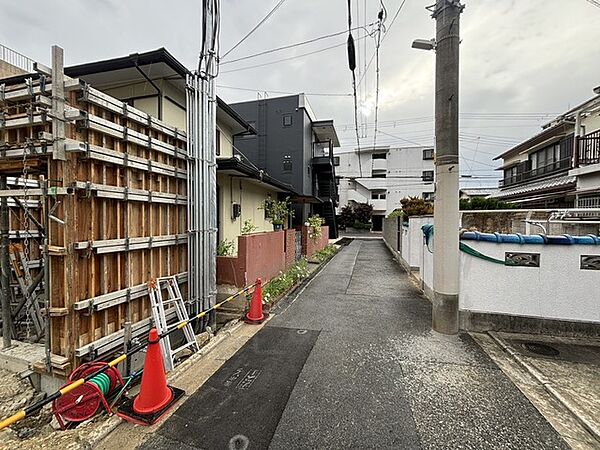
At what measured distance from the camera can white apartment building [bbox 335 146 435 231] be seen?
111 ft

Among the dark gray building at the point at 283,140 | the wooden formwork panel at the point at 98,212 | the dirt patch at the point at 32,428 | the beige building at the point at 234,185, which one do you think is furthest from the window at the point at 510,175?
the dirt patch at the point at 32,428

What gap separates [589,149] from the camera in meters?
11.3

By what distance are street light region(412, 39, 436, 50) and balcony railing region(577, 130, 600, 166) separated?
11.1 m

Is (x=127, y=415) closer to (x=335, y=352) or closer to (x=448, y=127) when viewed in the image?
(x=335, y=352)

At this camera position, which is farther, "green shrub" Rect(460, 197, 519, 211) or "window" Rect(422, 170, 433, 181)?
"window" Rect(422, 170, 433, 181)

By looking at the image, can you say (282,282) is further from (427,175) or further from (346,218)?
(427,175)

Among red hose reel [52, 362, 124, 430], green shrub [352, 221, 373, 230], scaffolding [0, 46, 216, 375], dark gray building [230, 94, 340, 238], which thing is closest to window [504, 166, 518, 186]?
green shrub [352, 221, 373, 230]

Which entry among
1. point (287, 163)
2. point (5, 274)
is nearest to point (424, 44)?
point (5, 274)

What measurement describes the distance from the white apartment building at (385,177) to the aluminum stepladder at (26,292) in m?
30.6

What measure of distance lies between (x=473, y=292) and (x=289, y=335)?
2.98 m

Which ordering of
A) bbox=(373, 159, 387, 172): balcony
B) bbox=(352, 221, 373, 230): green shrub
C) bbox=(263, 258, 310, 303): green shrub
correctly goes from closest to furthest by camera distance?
bbox=(263, 258, 310, 303): green shrub
bbox=(352, 221, 373, 230): green shrub
bbox=(373, 159, 387, 172): balcony

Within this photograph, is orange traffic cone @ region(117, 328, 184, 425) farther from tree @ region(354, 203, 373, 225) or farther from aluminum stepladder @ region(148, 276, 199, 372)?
tree @ region(354, 203, 373, 225)

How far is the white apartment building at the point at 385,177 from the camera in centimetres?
3384

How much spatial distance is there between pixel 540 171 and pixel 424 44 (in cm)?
1850
